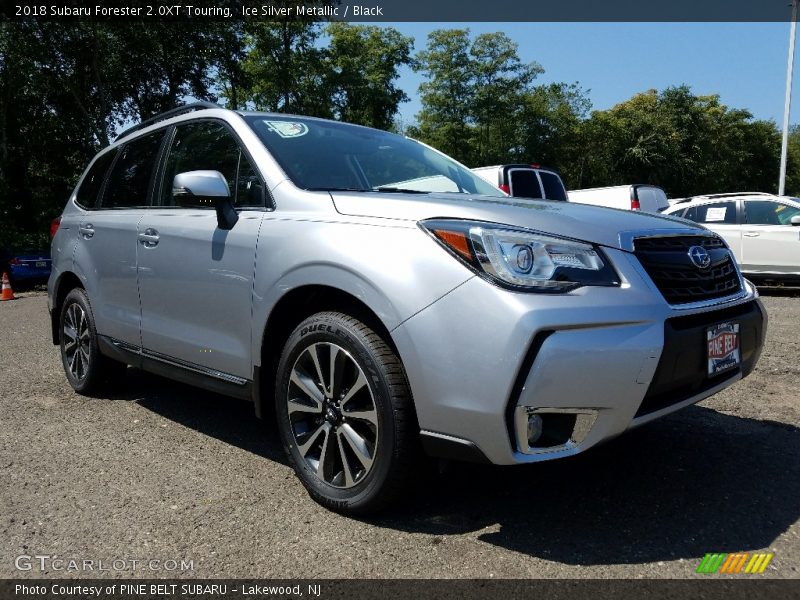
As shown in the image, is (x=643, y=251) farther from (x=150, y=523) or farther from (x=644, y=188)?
(x=644, y=188)

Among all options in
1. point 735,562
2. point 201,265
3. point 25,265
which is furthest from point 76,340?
point 25,265

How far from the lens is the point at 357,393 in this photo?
→ 2.54 metres

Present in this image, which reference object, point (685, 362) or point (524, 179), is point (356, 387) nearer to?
point (685, 362)

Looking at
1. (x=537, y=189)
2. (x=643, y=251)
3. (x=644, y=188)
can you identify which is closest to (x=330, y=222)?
(x=643, y=251)

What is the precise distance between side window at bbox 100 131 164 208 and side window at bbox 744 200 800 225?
9.60 metres

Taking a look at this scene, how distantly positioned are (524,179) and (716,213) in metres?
3.39

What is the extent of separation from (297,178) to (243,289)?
56cm

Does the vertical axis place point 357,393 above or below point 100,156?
below

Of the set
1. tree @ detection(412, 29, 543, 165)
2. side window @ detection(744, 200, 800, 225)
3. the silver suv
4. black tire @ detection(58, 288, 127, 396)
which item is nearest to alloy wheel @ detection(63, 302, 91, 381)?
black tire @ detection(58, 288, 127, 396)

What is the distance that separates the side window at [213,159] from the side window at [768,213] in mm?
9552

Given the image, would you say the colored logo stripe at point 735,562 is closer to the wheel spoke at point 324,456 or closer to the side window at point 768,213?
the wheel spoke at point 324,456

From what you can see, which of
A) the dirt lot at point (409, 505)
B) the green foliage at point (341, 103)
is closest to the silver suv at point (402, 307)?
the dirt lot at point (409, 505)

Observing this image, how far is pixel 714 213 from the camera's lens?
11.1 meters

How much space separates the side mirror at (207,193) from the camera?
2893 millimetres
